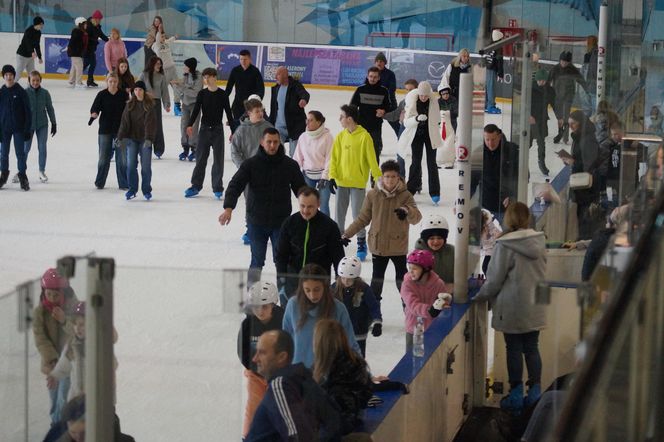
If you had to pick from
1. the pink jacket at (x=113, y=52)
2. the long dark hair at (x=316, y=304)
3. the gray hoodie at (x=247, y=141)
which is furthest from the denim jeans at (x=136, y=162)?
the pink jacket at (x=113, y=52)

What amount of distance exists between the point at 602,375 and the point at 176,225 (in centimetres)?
1132

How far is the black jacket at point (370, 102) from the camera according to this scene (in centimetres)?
1566

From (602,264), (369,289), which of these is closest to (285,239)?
(369,289)

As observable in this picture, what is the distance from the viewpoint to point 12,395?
4574 mm

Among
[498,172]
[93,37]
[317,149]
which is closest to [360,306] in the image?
Answer: [498,172]

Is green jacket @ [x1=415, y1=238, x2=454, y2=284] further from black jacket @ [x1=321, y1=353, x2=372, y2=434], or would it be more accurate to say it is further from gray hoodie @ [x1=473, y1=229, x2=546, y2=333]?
black jacket @ [x1=321, y1=353, x2=372, y2=434]

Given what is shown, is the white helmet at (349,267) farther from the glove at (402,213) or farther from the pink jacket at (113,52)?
the pink jacket at (113,52)

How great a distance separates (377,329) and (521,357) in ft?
Answer: 6.99

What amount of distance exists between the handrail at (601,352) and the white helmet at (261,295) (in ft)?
6.40

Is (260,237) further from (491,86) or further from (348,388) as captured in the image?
(348,388)

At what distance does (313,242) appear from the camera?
909cm

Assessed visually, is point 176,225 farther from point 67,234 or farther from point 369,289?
point 369,289

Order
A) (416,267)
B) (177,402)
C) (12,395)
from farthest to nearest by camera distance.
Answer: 1. (416,267)
2. (177,402)
3. (12,395)

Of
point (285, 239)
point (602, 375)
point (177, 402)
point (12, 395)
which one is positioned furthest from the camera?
point (285, 239)
